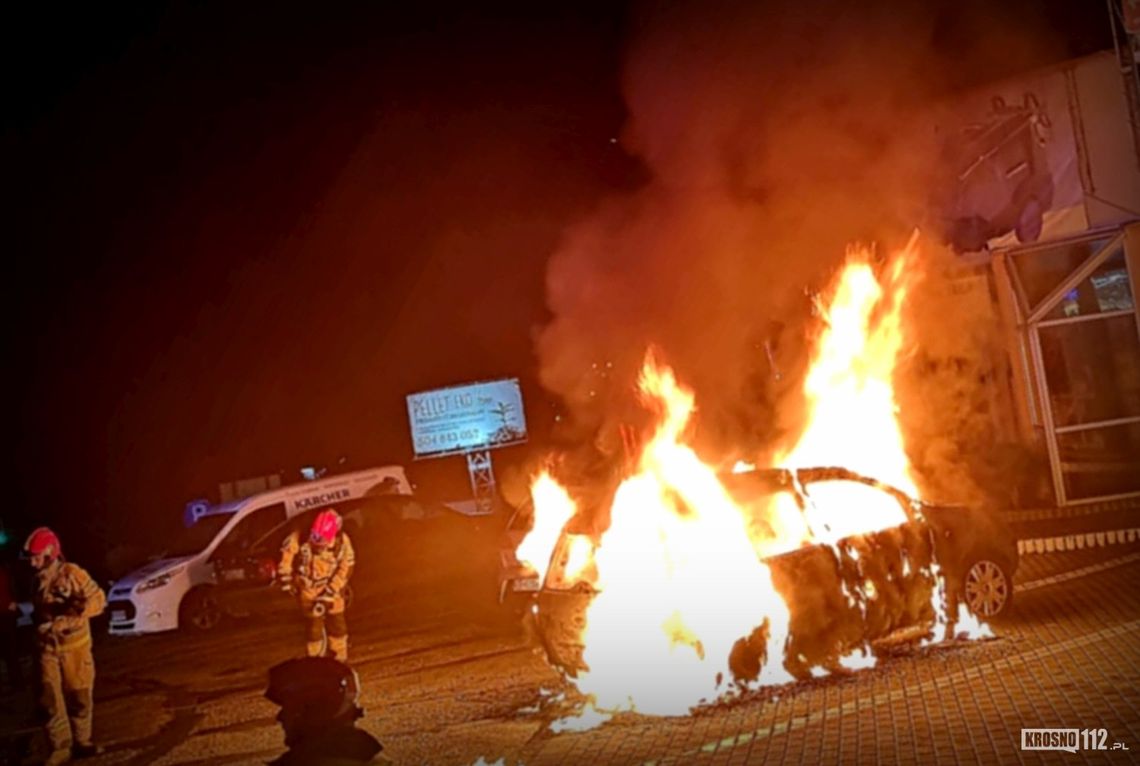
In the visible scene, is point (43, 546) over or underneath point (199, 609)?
over

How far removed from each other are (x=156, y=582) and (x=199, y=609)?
2.19 feet

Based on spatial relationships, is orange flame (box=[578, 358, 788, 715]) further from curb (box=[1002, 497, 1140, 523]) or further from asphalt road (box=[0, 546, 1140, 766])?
curb (box=[1002, 497, 1140, 523])

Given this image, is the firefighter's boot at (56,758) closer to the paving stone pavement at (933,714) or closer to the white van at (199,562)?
the paving stone pavement at (933,714)

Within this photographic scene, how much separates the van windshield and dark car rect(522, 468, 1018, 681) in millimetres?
8494

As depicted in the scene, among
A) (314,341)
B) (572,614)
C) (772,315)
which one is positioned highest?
(314,341)

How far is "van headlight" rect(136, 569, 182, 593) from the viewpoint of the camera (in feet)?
50.2

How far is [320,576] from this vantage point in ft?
33.9

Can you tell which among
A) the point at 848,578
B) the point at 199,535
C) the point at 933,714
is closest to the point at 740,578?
the point at 848,578

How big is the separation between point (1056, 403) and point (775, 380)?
526cm

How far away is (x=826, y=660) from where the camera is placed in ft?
27.5

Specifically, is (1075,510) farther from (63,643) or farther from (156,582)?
(156,582)

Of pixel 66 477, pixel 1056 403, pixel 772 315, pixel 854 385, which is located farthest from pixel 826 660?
pixel 66 477

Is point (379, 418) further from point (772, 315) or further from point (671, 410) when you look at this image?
point (671, 410)

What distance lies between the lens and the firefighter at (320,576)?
33.9 ft
